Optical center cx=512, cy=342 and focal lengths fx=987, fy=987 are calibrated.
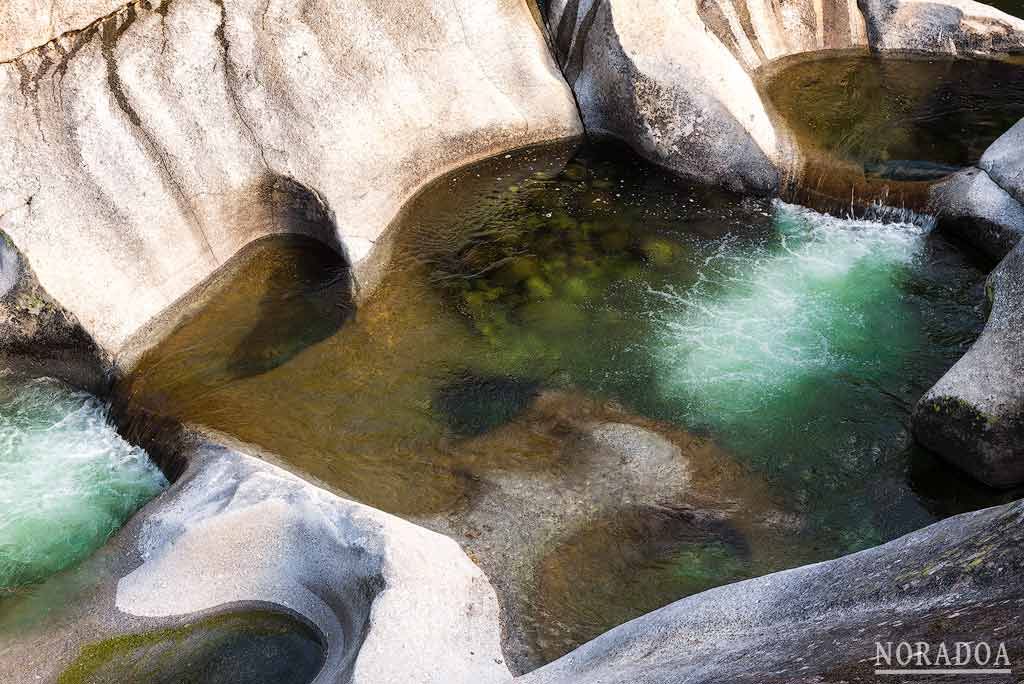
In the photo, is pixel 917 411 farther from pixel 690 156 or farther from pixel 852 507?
pixel 690 156

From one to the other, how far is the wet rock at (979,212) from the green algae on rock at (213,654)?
24.8 ft

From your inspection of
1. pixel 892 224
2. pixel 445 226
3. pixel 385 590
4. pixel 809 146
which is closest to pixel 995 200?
pixel 892 224

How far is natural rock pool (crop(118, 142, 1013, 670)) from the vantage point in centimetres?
726

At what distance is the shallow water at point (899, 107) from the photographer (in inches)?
458

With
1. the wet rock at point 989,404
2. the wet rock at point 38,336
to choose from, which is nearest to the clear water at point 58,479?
the wet rock at point 38,336

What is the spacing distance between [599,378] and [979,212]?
14.9ft

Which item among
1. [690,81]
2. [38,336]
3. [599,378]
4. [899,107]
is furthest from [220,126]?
[899,107]

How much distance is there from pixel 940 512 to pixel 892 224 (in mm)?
4332

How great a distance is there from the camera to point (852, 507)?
750 centimetres

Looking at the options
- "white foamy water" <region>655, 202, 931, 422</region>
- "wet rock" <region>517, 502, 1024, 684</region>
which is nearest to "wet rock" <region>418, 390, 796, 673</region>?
"white foamy water" <region>655, 202, 931, 422</region>

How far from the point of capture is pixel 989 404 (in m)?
7.49
